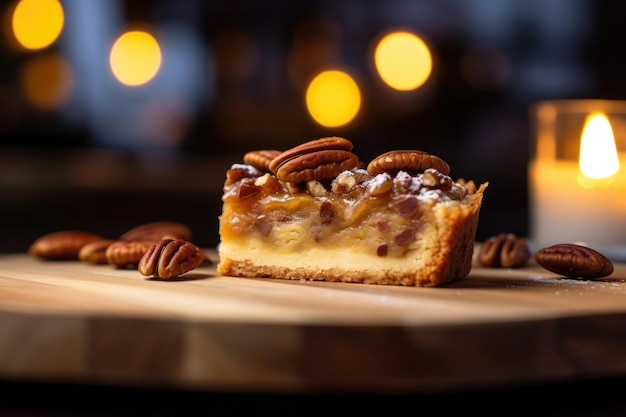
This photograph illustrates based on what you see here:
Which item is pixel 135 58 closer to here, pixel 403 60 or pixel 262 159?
pixel 403 60

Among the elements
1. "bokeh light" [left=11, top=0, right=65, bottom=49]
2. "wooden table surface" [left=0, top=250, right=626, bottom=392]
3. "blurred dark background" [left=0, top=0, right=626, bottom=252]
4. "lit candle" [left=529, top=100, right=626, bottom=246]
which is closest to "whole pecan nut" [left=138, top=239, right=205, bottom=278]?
"wooden table surface" [left=0, top=250, right=626, bottom=392]

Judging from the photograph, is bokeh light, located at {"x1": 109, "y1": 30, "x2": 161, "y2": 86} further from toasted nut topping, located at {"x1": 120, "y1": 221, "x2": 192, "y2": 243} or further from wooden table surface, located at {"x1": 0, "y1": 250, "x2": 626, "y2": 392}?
wooden table surface, located at {"x1": 0, "y1": 250, "x2": 626, "y2": 392}

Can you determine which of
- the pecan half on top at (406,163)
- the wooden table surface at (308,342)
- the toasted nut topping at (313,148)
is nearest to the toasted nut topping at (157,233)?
the toasted nut topping at (313,148)

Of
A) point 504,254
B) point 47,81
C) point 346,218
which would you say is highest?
point 47,81

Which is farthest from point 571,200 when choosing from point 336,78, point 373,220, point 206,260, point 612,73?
point 336,78

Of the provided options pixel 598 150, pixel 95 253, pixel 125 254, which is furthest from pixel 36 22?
pixel 598 150
